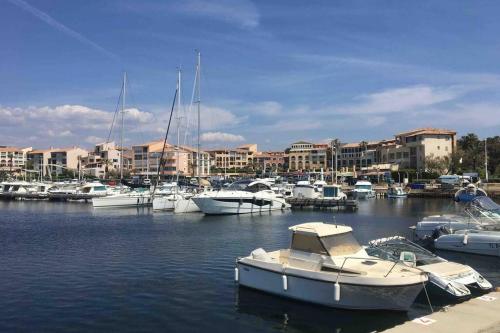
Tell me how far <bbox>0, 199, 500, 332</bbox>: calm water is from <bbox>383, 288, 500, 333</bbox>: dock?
2.92 meters

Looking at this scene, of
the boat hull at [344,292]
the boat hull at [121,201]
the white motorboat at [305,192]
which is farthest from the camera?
the white motorboat at [305,192]

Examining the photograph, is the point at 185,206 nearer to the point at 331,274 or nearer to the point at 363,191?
the point at 331,274

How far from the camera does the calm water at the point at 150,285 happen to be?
56.5ft

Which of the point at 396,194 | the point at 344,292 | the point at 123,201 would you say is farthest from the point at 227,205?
the point at 396,194

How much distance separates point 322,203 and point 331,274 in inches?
2184

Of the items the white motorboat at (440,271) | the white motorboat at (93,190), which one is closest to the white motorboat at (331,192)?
the white motorboat at (93,190)

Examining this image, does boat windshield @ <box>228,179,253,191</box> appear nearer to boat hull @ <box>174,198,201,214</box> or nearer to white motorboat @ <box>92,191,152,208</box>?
boat hull @ <box>174,198,201,214</box>

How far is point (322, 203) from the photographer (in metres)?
72.6

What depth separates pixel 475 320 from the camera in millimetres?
13414

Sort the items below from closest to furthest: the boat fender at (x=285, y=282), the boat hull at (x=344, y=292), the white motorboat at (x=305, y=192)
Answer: the boat hull at (x=344, y=292) < the boat fender at (x=285, y=282) < the white motorboat at (x=305, y=192)

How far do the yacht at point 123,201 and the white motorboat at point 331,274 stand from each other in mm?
56998

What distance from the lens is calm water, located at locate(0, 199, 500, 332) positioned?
17.2 meters

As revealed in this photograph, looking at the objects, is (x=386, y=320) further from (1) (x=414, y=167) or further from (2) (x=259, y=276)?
(1) (x=414, y=167)

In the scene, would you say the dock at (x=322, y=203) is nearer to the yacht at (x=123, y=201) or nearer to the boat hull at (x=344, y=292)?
the yacht at (x=123, y=201)
